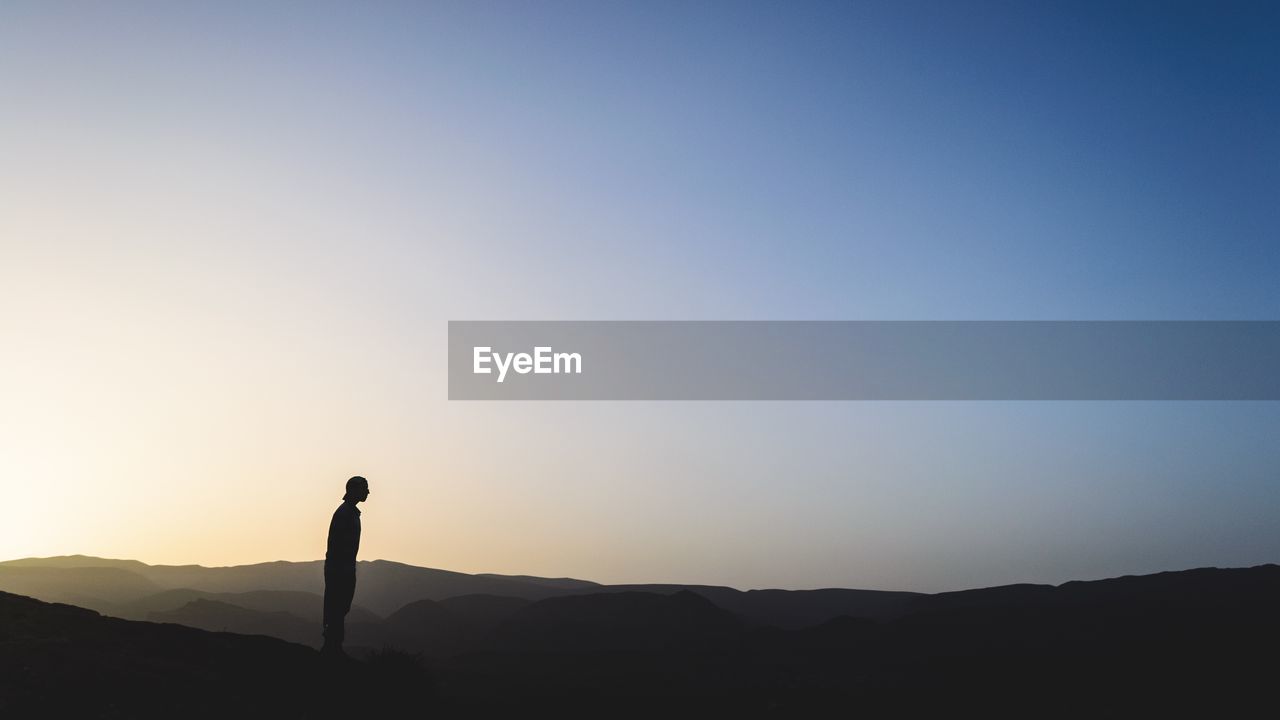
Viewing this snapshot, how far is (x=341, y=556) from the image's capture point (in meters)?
12.7

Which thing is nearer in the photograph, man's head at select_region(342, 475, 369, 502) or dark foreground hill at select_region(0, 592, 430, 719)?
dark foreground hill at select_region(0, 592, 430, 719)

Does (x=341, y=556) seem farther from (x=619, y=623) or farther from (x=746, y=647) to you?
(x=619, y=623)

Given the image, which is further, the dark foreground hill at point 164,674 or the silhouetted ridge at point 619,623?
the silhouetted ridge at point 619,623

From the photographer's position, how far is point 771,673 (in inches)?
3706

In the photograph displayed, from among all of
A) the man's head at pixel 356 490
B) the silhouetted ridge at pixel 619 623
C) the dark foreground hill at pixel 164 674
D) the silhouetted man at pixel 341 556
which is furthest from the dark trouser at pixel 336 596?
the silhouetted ridge at pixel 619 623

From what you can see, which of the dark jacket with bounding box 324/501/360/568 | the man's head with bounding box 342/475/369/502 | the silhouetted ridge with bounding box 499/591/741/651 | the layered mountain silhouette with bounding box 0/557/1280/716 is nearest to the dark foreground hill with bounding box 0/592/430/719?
the layered mountain silhouette with bounding box 0/557/1280/716

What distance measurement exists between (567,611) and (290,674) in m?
131

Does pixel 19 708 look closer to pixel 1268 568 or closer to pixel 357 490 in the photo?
pixel 357 490

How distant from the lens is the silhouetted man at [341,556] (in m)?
→ 12.6

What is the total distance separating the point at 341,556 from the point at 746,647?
Answer: 104072 mm

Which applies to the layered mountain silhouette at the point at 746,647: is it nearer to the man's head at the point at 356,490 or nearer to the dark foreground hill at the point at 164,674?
the dark foreground hill at the point at 164,674

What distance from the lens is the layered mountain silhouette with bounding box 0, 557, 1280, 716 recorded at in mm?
12211

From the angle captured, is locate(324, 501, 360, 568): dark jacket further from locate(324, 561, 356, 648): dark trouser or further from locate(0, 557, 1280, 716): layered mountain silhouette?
locate(0, 557, 1280, 716): layered mountain silhouette

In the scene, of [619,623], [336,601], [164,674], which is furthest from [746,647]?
[164,674]
